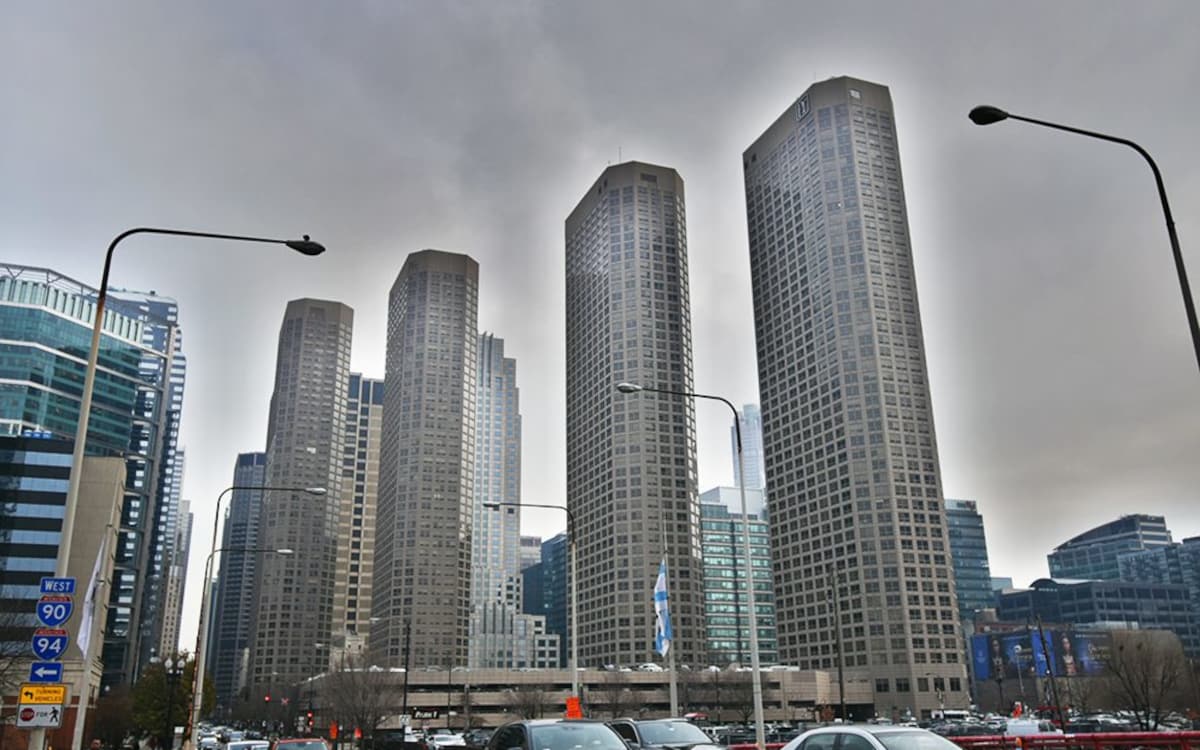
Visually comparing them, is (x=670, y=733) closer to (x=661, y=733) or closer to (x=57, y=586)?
(x=661, y=733)

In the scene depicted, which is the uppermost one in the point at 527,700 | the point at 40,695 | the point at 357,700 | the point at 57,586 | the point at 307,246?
the point at 307,246

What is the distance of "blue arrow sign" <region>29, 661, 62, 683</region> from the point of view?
1641cm

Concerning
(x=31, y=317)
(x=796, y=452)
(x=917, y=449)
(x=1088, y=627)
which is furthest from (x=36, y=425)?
(x=1088, y=627)

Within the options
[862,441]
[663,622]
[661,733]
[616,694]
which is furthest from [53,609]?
[862,441]

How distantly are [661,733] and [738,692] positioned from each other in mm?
133474

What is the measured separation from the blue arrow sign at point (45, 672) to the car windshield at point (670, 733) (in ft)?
42.2

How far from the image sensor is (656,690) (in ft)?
531

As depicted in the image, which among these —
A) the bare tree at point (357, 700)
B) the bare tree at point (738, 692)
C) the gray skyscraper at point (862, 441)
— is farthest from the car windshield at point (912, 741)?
the gray skyscraper at point (862, 441)

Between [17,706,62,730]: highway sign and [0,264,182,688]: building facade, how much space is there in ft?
514

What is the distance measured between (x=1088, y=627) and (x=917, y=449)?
5553 centimetres

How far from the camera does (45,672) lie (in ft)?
54.4

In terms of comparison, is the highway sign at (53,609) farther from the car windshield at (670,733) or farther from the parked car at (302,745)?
the car windshield at (670,733)

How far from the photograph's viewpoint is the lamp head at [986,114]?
1905 centimetres

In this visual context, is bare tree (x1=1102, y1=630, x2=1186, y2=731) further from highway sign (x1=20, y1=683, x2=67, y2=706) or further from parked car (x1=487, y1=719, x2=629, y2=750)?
highway sign (x1=20, y1=683, x2=67, y2=706)
